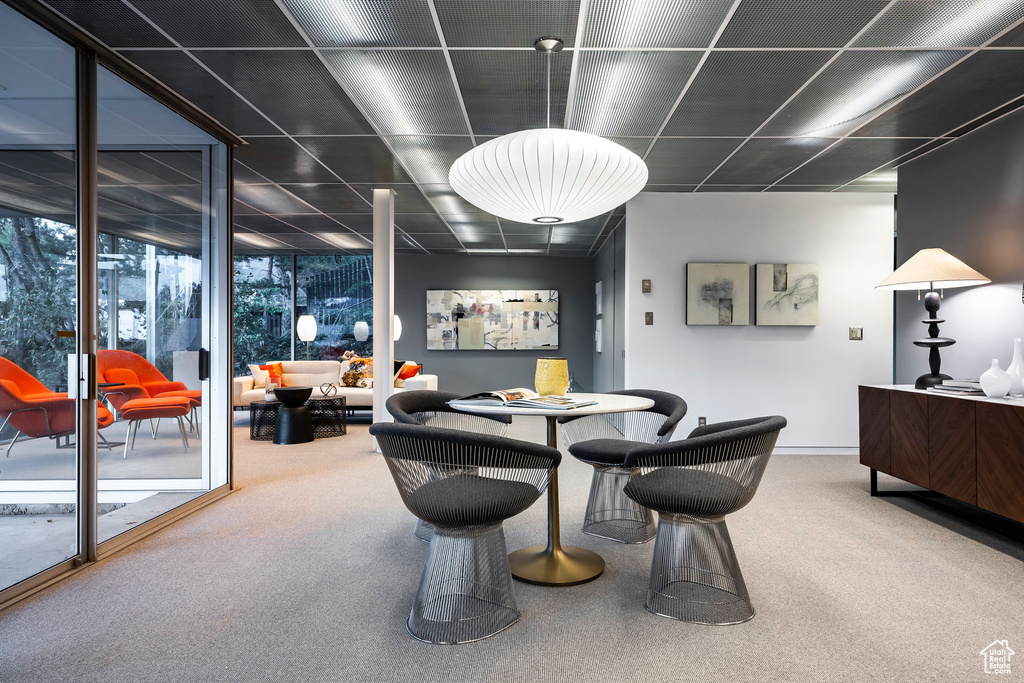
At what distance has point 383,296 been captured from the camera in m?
5.83

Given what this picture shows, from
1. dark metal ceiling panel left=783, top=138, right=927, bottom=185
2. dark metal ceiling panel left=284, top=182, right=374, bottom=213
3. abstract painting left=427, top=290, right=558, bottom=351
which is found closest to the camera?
dark metal ceiling panel left=783, top=138, right=927, bottom=185

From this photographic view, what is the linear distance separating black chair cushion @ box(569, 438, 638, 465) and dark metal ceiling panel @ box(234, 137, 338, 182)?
3.20 m

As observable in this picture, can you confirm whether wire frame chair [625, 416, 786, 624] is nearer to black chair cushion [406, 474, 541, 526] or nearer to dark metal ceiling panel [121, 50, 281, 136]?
black chair cushion [406, 474, 541, 526]

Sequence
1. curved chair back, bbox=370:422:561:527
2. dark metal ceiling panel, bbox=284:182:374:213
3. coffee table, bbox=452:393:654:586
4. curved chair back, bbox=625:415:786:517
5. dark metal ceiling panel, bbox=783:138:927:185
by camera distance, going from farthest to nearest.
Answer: dark metal ceiling panel, bbox=284:182:374:213 < dark metal ceiling panel, bbox=783:138:927:185 < coffee table, bbox=452:393:654:586 < curved chair back, bbox=625:415:786:517 < curved chair back, bbox=370:422:561:527

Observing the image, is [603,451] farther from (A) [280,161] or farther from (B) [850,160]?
(A) [280,161]

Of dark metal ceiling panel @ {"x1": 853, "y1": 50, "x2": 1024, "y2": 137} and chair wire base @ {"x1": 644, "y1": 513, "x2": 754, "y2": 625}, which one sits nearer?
chair wire base @ {"x1": 644, "y1": 513, "x2": 754, "y2": 625}

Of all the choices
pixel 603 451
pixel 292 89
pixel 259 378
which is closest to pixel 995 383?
pixel 603 451

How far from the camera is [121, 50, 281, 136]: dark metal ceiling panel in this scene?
3.13 meters

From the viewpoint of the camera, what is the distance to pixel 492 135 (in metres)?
4.27

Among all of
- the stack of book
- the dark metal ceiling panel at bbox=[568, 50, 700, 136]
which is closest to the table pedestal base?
the stack of book

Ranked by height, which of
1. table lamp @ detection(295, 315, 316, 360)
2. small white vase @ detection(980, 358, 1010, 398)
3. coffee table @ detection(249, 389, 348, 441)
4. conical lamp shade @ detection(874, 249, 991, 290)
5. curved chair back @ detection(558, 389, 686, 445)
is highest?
conical lamp shade @ detection(874, 249, 991, 290)

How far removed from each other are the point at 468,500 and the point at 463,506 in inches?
1.1

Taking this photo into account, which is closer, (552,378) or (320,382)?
(552,378)

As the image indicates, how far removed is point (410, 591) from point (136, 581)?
124cm
